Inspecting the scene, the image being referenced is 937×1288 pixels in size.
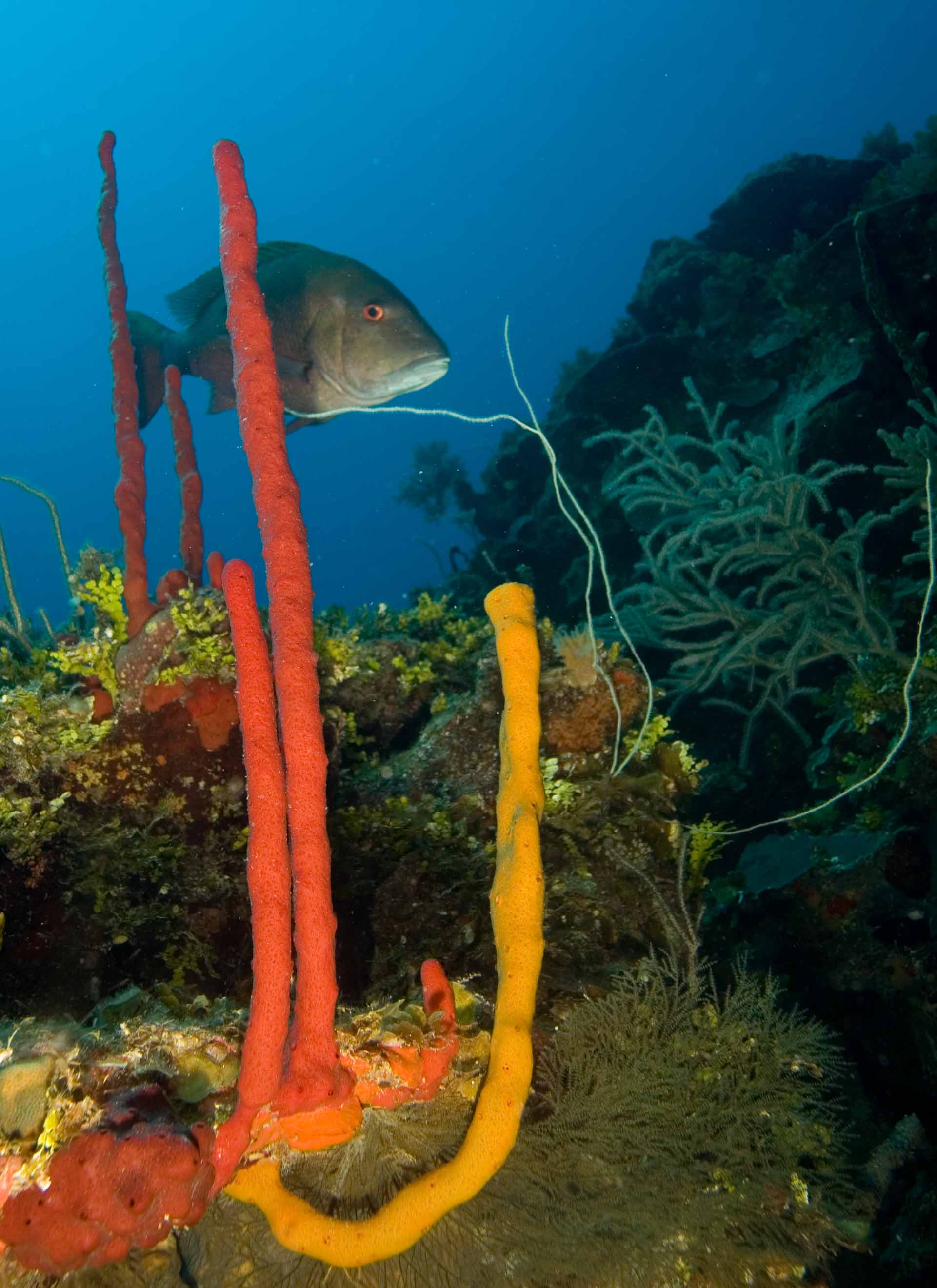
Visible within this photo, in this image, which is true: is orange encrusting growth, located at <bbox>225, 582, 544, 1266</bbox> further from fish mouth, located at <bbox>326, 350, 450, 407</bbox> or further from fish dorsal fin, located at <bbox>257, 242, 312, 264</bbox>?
fish dorsal fin, located at <bbox>257, 242, 312, 264</bbox>

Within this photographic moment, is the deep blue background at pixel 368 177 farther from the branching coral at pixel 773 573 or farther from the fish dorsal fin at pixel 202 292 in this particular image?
the fish dorsal fin at pixel 202 292

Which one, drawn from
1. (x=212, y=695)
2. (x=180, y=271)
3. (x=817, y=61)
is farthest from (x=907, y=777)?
(x=180, y=271)

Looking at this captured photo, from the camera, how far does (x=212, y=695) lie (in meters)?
2.83

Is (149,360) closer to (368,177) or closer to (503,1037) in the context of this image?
(503,1037)

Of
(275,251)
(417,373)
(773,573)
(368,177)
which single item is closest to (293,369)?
(417,373)

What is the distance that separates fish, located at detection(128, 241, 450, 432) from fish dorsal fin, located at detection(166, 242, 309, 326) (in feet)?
0.25

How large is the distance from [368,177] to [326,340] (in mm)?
140804

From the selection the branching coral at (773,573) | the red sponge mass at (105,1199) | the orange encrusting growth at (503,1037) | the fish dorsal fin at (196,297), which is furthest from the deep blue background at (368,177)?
the red sponge mass at (105,1199)

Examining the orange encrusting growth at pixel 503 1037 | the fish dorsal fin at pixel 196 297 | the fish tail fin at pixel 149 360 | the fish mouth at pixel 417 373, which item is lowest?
the orange encrusting growth at pixel 503 1037

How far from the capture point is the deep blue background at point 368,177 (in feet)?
308

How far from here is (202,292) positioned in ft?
12.4

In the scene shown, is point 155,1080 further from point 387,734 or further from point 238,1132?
point 387,734

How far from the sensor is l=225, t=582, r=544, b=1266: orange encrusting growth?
1726 millimetres

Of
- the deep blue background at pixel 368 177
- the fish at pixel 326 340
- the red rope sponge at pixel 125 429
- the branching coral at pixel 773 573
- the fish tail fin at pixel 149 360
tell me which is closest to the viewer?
the red rope sponge at pixel 125 429
